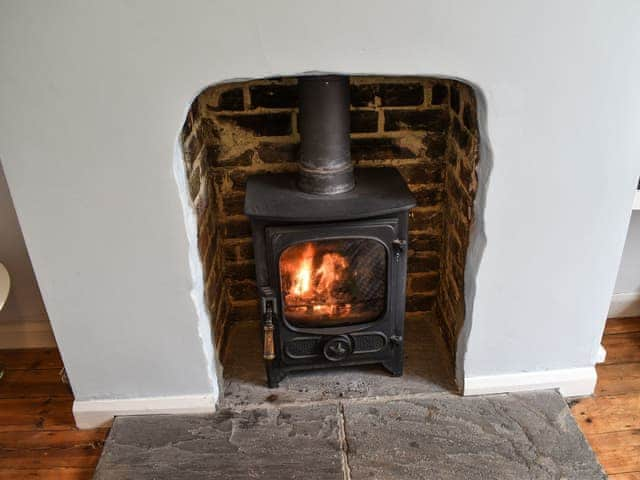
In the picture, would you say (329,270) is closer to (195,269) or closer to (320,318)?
(320,318)

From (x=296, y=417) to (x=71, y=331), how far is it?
799 mm

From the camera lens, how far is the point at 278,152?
2191 millimetres

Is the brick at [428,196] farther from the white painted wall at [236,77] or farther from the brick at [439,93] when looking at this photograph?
the white painted wall at [236,77]

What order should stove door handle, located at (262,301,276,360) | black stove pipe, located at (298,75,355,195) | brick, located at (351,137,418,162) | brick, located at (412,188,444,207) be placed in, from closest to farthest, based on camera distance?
black stove pipe, located at (298,75,355,195), stove door handle, located at (262,301,276,360), brick, located at (351,137,418,162), brick, located at (412,188,444,207)

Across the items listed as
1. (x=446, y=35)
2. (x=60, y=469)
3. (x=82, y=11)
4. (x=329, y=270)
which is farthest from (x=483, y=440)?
(x=82, y=11)

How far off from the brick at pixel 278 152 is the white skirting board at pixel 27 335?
114 cm

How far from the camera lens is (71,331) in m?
1.89

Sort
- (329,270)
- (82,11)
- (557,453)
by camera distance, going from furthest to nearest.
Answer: (329,270) → (557,453) → (82,11)

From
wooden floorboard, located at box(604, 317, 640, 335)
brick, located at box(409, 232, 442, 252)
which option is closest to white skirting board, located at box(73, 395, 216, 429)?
brick, located at box(409, 232, 442, 252)

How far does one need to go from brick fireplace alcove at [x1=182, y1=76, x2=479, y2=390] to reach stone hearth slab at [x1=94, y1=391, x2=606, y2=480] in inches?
12.5

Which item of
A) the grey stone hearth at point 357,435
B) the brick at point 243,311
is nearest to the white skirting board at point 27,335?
the grey stone hearth at point 357,435

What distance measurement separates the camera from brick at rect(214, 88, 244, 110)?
2090 mm

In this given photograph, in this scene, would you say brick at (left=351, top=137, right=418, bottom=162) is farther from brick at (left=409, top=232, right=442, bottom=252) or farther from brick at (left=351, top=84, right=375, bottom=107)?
brick at (left=409, top=232, right=442, bottom=252)

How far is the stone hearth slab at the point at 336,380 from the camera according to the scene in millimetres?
2115
